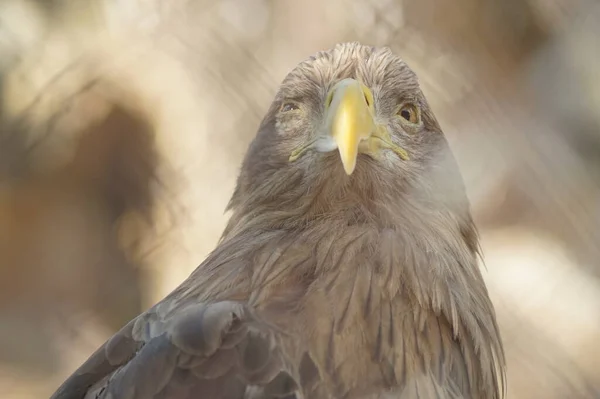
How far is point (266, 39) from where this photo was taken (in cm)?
324

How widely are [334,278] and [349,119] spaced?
0.27 m

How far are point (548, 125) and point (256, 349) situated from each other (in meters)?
2.58

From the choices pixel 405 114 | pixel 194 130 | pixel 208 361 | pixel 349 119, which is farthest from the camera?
pixel 194 130

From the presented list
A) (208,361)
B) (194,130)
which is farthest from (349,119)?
(194,130)

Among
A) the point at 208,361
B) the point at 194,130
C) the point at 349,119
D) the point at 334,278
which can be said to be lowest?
the point at 208,361

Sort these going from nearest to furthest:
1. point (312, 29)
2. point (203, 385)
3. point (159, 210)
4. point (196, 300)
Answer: point (203, 385), point (196, 300), point (312, 29), point (159, 210)

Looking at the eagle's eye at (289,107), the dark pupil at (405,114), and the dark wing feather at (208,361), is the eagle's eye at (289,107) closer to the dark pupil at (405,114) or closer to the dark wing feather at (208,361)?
the dark pupil at (405,114)

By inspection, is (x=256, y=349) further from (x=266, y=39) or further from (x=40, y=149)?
(x=40, y=149)

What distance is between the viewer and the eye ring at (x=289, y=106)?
150cm

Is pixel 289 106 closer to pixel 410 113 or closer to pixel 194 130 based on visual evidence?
pixel 410 113

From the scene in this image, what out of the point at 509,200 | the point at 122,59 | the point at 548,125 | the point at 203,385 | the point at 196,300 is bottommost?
the point at 203,385

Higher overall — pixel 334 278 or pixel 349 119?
pixel 349 119

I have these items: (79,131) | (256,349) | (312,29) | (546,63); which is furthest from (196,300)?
(546,63)

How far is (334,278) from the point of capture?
1.22 metres
